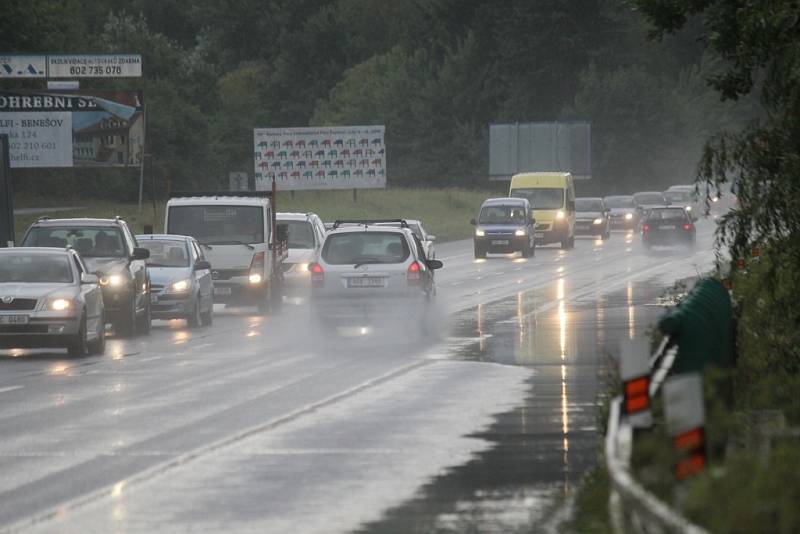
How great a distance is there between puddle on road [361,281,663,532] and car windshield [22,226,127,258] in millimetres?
5305

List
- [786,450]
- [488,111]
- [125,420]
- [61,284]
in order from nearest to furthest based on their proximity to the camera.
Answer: [786,450] < [125,420] < [61,284] < [488,111]

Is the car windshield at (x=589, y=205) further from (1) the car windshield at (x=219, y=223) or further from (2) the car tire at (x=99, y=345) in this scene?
(2) the car tire at (x=99, y=345)

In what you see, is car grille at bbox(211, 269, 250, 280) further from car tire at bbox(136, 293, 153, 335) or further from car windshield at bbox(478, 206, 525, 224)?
car windshield at bbox(478, 206, 525, 224)

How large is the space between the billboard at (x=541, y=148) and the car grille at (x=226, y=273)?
59.3m

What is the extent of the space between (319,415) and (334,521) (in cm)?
598

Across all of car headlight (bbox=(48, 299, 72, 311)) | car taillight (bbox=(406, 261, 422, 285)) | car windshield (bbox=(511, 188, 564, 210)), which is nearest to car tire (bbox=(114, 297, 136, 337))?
car taillight (bbox=(406, 261, 422, 285))

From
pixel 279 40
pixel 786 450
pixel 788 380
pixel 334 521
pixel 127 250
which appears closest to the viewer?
pixel 786 450

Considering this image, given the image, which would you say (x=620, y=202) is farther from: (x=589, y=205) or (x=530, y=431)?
(x=530, y=431)

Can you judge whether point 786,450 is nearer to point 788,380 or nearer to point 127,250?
point 788,380

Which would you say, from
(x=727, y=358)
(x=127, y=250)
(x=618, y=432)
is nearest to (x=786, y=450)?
(x=618, y=432)

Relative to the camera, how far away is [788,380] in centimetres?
1485

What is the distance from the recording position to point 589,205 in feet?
254

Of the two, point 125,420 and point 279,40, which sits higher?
point 279,40

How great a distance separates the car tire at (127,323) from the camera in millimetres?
28359
